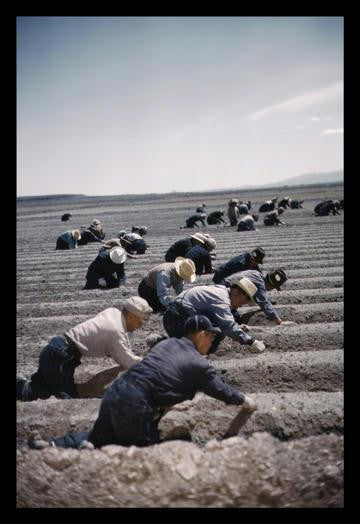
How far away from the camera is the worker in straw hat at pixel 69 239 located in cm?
1138

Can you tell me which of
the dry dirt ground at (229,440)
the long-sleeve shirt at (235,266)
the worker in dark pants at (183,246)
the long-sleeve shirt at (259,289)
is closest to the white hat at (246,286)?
the long-sleeve shirt at (259,289)

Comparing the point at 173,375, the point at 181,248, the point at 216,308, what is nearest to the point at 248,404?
the point at 173,375

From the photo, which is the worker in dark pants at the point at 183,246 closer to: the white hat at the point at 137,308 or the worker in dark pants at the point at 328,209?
the white hat at the point at 137,308

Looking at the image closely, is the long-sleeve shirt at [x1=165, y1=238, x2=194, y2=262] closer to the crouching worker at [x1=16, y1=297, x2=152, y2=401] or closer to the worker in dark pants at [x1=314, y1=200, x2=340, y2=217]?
the crouching worker at [x1=16, y1=297, x2=152, y2=401]

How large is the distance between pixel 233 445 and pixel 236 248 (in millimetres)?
7872

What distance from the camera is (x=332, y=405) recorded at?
9.93 ft

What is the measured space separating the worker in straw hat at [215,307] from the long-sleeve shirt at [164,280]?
2.56 feet

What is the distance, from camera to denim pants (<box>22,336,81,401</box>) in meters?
3.01

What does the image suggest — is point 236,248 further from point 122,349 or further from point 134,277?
point 122,349

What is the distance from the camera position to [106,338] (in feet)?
9.70

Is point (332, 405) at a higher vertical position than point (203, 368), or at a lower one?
lower

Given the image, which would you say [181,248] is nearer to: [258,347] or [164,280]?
[164,280]

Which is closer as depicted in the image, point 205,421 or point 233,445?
point 233,445

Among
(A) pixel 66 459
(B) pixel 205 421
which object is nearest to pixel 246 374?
(B) pixel 205 421
